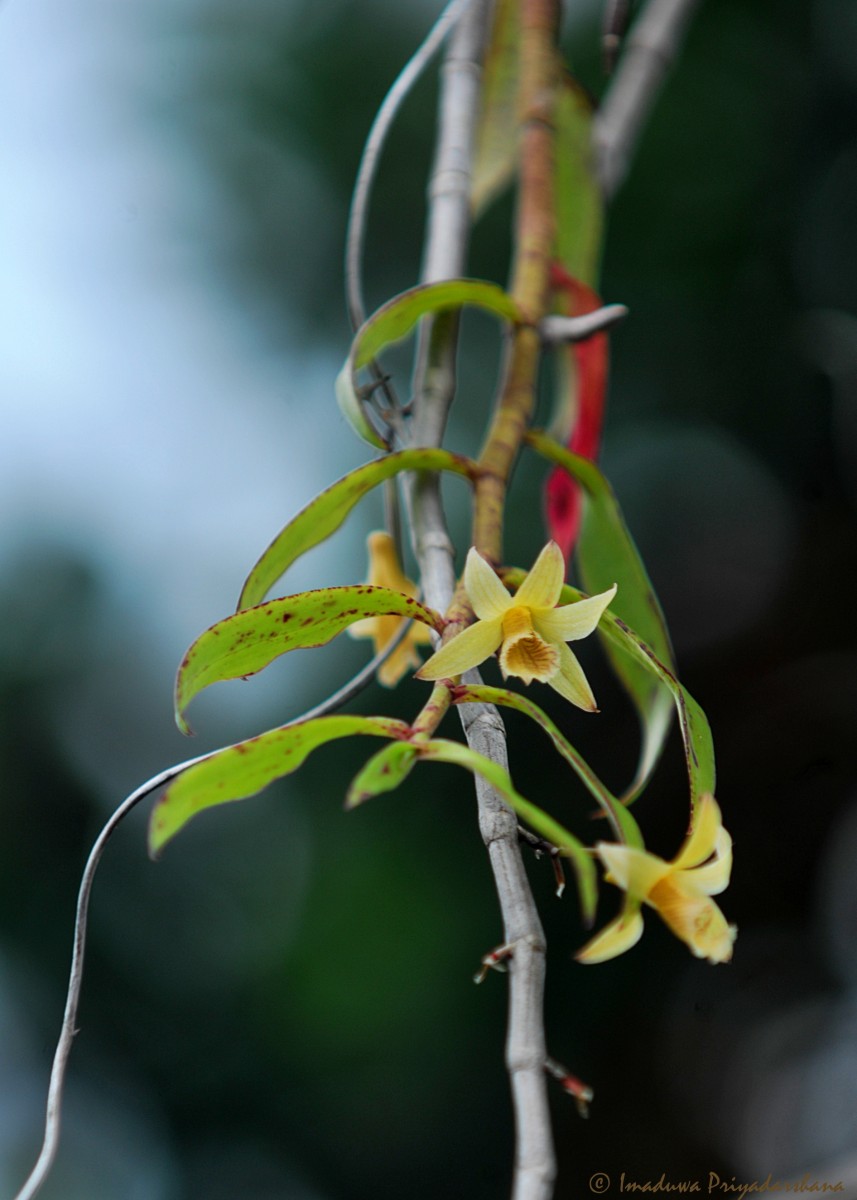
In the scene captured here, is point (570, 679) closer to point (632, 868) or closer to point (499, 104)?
point (632, 868)

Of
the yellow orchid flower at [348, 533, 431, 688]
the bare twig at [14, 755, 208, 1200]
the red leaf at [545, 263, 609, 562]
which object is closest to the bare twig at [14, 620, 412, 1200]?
the bare twig at [14, 755, 208, 1200]

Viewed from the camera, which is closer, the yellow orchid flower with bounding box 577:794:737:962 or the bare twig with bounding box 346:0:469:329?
the yellow orchid flower with bounding box 577:794:737:962

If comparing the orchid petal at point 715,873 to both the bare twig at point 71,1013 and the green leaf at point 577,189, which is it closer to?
the bare twig at point 71,1013

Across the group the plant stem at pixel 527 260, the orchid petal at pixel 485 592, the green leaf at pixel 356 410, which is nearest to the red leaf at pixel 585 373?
the plant stem at pixel 527 260

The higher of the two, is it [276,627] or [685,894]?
[276,627]

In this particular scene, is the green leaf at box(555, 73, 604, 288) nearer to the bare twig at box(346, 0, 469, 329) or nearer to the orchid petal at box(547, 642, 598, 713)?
the bare twig at box(346, 0, 469, 329)

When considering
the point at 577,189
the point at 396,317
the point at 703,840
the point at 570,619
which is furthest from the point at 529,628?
the point at 577,189

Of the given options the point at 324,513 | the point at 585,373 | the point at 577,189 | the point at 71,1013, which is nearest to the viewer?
the point at 71,1013
